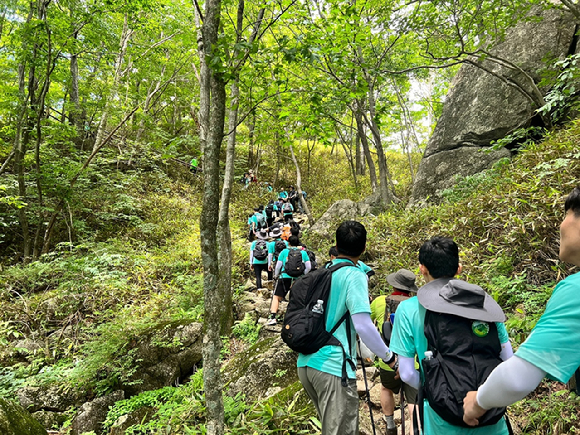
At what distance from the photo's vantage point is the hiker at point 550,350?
3.28ft

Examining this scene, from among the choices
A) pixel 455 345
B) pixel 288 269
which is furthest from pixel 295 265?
pixel 455 345

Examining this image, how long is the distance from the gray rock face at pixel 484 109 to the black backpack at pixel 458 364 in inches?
361

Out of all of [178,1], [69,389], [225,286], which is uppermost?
[178,1]

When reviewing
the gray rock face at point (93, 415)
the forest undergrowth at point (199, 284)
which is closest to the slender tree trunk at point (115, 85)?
the forest undergrowth at point (199, 284)

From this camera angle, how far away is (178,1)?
13.4 metres

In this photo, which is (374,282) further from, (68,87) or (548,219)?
(68,87)

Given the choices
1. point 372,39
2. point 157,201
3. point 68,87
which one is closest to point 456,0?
point 372,39

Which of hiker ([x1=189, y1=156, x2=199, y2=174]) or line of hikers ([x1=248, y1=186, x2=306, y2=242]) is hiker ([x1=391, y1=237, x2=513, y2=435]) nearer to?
line of hikers ([x1=248, y1=186, x2=306, y2=242])

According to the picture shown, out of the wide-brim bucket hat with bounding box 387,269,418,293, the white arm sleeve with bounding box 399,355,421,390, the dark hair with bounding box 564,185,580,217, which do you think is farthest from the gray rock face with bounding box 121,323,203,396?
the dark hair with bounding box 564,185,580,217

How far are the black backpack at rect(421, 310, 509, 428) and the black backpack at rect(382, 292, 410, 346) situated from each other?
1382 mm

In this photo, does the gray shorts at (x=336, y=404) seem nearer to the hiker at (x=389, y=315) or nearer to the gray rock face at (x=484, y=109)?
the hiker at (x=389, y=315)

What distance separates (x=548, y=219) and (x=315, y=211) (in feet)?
41.9

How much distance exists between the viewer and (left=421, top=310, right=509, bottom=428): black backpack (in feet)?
4.67

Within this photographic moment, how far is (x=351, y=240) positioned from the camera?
237cm
